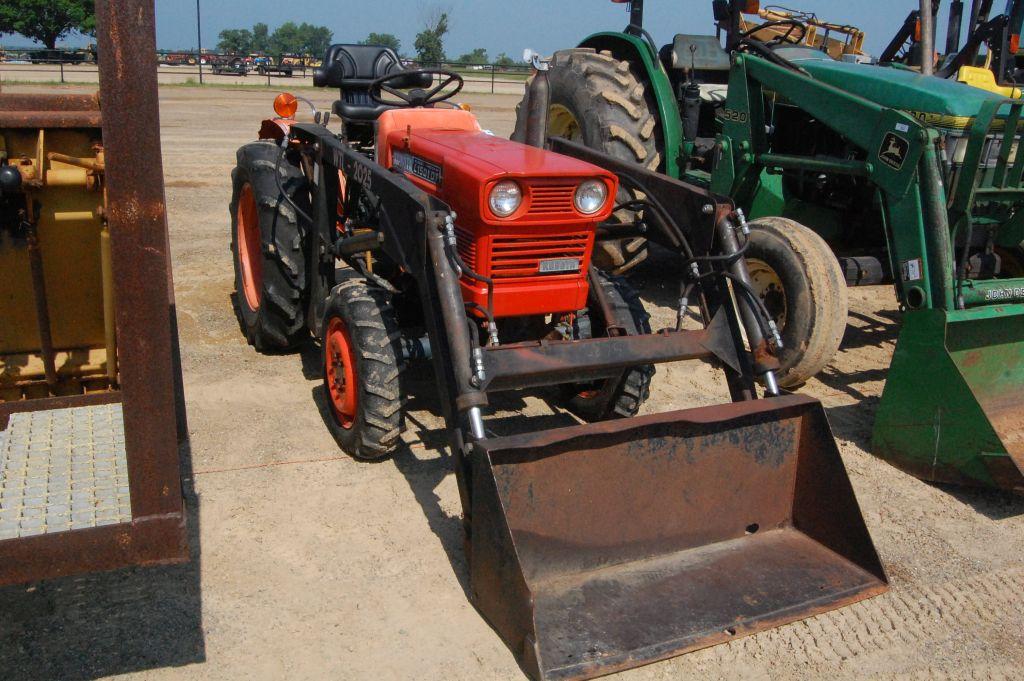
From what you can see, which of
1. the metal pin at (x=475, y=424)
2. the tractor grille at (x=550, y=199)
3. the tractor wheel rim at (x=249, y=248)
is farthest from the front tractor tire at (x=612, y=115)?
the metal pin at (x=475, y=424)

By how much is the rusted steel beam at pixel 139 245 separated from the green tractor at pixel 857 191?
93.1 inches

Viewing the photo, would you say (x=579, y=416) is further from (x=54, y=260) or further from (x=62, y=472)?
(x=62, y=472)

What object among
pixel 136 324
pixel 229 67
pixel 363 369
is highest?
pixel 229 67

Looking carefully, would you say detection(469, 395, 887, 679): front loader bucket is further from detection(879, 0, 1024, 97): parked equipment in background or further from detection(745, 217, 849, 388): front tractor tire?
detection(879, 0, 1024, 97): parked equipment in background

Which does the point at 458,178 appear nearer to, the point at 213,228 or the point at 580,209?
the point at 580,209

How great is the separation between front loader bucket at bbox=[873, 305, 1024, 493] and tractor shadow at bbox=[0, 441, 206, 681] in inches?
117

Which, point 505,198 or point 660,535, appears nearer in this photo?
point 660,535

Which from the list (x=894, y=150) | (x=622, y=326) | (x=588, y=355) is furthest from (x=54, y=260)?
(x=894, y=150)

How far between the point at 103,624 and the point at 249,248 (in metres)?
3.02

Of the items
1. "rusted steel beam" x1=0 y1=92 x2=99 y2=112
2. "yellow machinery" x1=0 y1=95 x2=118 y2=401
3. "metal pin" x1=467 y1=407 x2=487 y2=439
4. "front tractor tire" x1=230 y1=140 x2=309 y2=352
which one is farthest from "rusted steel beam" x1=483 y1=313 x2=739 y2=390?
"front tractor tire" x1=230 y1=140 x2=309 y2=352

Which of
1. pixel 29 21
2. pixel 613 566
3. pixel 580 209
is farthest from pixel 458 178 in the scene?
pixel 29 21

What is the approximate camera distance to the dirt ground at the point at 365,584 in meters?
2.60

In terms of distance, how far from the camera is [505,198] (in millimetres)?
3264

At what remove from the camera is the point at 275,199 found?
4.55 meters
